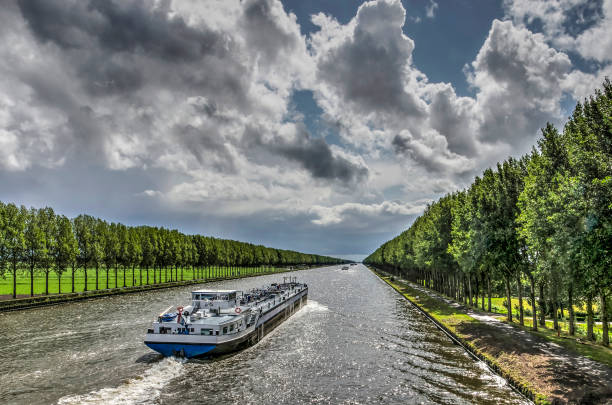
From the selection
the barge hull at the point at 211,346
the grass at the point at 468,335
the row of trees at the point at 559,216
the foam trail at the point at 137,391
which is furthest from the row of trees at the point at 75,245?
the row of trees at the point at 559,216

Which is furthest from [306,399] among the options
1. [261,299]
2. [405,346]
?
[261,299]

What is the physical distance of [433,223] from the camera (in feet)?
258

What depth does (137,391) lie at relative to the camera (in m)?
26.1

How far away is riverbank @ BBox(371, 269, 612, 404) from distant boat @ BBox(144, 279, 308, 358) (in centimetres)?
2241

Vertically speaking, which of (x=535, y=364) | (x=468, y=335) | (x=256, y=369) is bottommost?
(x=256, y=369)

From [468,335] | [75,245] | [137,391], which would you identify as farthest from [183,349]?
[75,245]

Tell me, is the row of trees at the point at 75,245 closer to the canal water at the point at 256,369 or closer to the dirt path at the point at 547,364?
the canal water at the point at 256,369

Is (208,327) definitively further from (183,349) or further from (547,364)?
(547,364)

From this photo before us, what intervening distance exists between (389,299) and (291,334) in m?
40.0

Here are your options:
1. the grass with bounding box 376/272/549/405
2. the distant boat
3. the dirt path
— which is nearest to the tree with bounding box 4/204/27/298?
the distant boat

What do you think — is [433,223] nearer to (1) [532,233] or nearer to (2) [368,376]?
(1) [532,233]

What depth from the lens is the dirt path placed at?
72.2ft

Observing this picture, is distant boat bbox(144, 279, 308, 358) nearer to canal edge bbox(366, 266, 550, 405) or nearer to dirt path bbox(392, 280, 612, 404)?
canal edge bbox(366, 266, 550, 405)

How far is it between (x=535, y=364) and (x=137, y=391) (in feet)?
94.8
